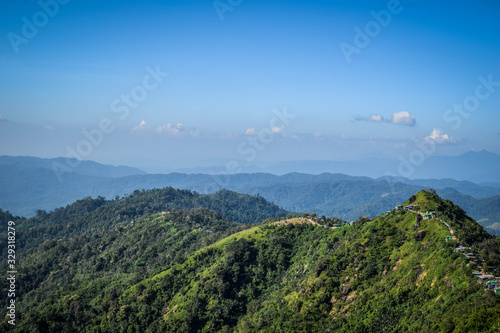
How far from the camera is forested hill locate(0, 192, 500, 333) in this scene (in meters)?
42.7

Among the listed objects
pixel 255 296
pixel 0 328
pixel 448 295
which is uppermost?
pixel 448 295

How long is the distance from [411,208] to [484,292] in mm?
31306

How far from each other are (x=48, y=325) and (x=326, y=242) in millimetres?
62933

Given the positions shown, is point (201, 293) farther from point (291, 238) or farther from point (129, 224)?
point (129, 224)

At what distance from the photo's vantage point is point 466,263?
42.9 m

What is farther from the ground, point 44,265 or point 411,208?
point 411,208

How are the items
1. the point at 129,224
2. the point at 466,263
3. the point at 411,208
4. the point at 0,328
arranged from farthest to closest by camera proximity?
the point at 129,224
the point at 0,328
the point at 411,208
the point at 466,263

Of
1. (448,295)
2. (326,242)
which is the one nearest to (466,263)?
(448,295)

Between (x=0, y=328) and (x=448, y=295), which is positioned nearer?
(x=448, y=295)

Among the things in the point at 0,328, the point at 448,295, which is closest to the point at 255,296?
the point at 448,295

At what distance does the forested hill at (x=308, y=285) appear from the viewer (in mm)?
42719

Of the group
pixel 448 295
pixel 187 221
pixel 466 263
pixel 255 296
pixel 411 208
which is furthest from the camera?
pixel 187 221

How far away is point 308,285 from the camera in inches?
2468

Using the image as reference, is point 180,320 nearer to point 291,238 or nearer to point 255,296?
point 255,296
